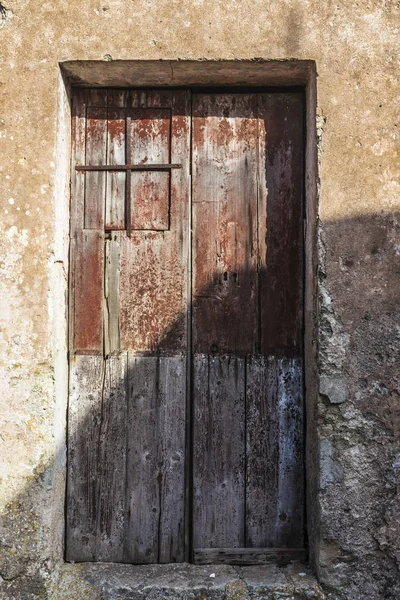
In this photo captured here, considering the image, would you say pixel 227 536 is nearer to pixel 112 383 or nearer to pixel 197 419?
pixel 197 419

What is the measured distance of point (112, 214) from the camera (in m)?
2.70

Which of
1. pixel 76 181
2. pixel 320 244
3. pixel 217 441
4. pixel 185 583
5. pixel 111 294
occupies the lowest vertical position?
pixel 185 583

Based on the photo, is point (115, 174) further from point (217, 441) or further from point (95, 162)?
point (217, 441)

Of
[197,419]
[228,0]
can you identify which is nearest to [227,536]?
[197,419]

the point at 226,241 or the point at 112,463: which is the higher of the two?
the point at 226,241

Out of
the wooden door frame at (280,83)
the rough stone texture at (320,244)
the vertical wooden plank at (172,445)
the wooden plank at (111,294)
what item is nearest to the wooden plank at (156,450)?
the vertical wooden plank at (172,445)

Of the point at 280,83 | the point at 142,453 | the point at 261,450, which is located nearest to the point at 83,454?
the point at 142,453

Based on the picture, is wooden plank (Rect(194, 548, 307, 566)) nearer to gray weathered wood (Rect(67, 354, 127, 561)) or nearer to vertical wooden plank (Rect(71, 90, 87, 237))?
gray weathered wood (Rect(67, 354, 127, 561))

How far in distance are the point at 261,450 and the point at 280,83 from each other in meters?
1.70

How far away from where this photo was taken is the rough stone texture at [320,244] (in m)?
2.39

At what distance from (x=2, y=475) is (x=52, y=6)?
2.02 m

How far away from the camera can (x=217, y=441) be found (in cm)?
265

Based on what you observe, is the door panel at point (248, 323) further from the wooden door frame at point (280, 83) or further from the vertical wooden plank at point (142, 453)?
the vertical wooden plank at point (142, 453)

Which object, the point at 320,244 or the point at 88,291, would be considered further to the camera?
the point at 88,291
